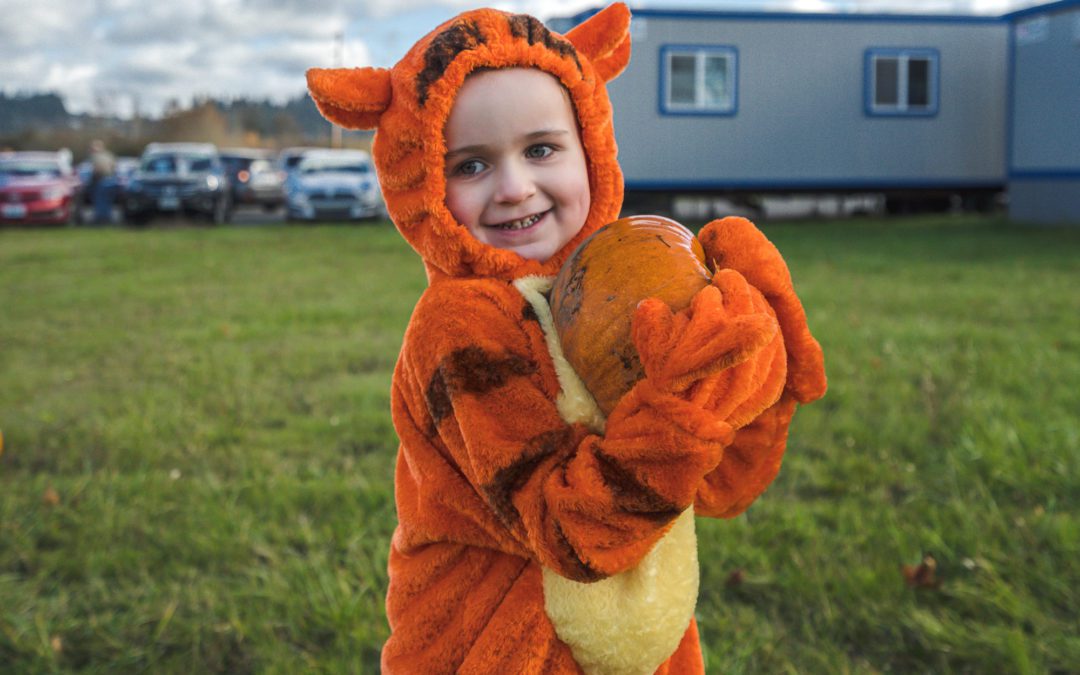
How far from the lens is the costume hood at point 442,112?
1.60m

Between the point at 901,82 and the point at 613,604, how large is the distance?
19374mm

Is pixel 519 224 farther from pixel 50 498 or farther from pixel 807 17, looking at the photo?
pixel 807 17

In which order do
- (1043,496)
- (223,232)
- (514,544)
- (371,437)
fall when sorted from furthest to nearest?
(223,232) → (371,437) → (1043,496) → (514,544)

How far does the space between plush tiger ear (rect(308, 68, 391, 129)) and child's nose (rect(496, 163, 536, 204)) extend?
0.27 m

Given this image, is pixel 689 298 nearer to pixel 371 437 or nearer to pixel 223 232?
pixel 371 437

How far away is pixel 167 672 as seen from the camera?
281 cm

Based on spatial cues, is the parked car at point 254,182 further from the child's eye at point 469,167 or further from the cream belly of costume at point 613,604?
the cream belly of costume at point 613,604

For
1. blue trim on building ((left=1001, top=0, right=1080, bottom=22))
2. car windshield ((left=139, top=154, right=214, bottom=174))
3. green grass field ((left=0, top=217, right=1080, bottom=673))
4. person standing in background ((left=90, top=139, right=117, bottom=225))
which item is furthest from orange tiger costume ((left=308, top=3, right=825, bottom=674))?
person standing in background ((left=90, top=139, right=117, bottom=225))

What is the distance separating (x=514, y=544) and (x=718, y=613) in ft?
5.39

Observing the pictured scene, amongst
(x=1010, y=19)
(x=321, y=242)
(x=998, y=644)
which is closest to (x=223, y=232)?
(x=321, y=242)

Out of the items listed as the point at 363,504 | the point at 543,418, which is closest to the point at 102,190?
the point at 363,504

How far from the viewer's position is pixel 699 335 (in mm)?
1277

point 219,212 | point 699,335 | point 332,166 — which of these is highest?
point 332,166

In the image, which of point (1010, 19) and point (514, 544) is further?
point (1010, 19)
